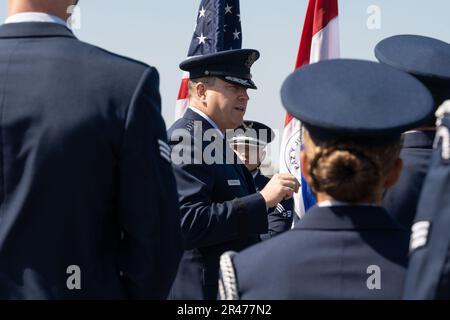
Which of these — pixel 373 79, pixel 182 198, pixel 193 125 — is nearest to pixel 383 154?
pixel 373 79

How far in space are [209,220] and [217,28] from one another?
2607mm

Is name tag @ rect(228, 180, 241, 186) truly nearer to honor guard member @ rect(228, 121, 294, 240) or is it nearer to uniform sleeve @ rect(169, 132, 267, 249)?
uniform sleeve @ rect(169, 132, 267, 249)

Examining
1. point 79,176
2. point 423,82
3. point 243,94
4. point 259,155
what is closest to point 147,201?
point 79,176

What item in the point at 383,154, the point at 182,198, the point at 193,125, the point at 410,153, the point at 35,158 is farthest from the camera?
the point at 193,125

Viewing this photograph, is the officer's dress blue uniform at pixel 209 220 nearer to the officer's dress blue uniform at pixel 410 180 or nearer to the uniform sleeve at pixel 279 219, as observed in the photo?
the officer's dress blue uniform at pixel 410 180

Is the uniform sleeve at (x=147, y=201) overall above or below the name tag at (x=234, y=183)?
above

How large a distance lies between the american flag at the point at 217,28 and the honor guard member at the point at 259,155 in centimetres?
168

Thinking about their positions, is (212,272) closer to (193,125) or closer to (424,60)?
(193,125)

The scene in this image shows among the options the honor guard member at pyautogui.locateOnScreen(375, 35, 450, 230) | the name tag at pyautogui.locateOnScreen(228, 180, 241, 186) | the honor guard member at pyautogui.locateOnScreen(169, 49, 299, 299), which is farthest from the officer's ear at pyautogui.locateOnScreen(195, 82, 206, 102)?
the honor guard member at pyautogui.locateOnScreen(375, 35, 450, 230)

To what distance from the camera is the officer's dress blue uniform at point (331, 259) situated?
218 centimetres

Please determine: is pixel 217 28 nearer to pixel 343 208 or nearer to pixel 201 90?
pixel 201 90

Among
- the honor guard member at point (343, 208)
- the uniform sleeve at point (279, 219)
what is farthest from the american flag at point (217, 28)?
the honor guard member at point (343, 208)

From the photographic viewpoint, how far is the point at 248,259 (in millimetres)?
2285

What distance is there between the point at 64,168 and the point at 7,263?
33 cm
